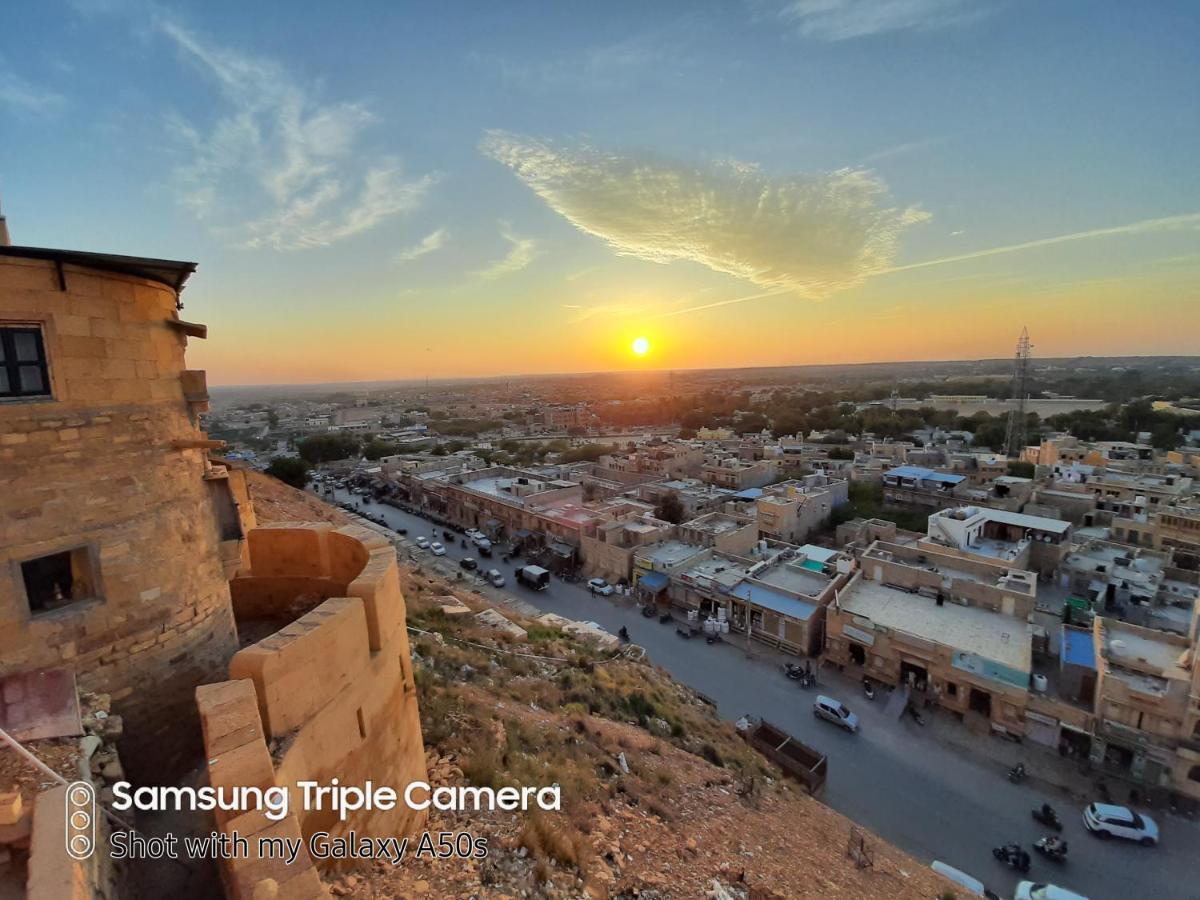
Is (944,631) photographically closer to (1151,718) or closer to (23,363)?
(1151,718)

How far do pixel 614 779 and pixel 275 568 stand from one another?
628 cm

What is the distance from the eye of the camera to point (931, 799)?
14859 mm

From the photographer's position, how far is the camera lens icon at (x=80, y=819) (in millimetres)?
3232

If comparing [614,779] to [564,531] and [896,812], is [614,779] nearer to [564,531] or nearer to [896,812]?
[896,812]

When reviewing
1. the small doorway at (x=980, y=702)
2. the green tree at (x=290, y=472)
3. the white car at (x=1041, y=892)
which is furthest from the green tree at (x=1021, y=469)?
the green tree at (x=290, y=472)

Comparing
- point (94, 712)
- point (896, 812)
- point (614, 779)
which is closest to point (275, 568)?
point (94, 712)

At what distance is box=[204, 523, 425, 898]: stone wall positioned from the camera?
368 centimetres

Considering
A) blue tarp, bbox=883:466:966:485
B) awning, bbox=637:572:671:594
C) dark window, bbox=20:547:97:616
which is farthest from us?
blue tarp, bbox=883:466:966:485

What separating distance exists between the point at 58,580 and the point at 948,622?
79.7 ft

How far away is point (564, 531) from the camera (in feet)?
107

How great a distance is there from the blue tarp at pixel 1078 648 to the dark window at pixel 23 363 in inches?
971

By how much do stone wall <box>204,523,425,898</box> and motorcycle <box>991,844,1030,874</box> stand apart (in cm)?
1468

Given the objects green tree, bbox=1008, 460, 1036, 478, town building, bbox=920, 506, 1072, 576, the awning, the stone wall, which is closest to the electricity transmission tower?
green tree, bbox=1008, 460, 1036, 478

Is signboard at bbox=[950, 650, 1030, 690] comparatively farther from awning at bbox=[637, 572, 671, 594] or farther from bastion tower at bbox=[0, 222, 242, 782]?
bastion tower at bbox=[0, 222, 242, 782]
